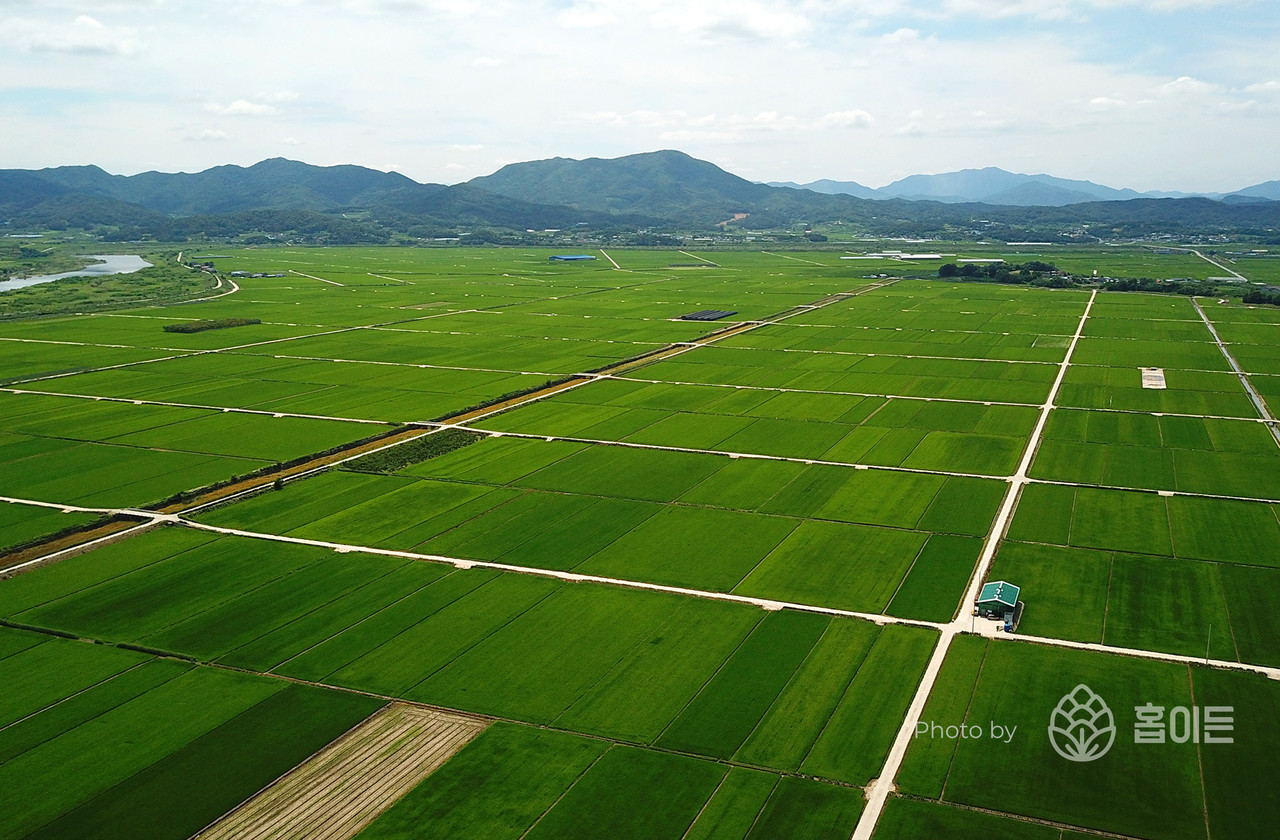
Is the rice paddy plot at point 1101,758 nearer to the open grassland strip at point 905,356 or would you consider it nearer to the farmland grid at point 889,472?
the farmland grid at point 889,472

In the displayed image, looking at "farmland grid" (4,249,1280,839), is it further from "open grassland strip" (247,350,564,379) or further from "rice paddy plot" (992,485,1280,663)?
"open grassland strip" (247,350,564,379)

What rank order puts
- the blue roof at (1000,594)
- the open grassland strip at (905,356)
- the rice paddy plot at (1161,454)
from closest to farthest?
1. the blue roof at (1000,594)
2. the rice paddy plot at (1161,454)
3. the open grassland strip at (905,356)

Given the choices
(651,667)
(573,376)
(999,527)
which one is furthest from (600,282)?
(651,667)

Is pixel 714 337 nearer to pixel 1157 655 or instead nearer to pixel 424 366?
pixel 424 366

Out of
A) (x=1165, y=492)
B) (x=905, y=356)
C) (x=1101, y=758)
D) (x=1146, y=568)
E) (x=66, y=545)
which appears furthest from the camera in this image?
(x=905, y=356)

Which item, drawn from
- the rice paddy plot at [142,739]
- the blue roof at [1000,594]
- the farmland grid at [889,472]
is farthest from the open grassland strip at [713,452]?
the rice paddy plot at [142,739]

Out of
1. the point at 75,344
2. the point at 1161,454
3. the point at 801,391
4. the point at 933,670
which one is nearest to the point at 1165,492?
the point at 1161,454

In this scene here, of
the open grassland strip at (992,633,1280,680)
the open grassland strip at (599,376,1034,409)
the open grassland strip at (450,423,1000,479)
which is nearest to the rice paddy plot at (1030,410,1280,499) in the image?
the open grassland strip at (599,376,1034,409)
